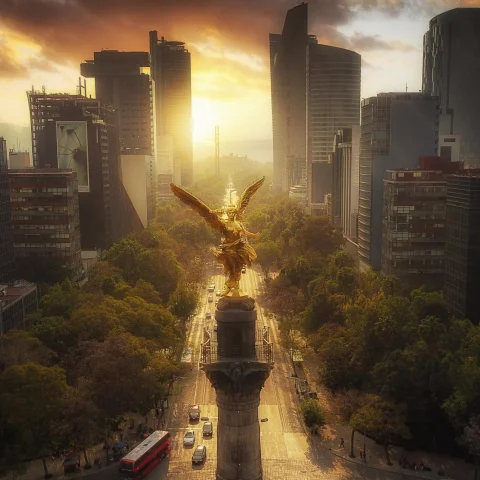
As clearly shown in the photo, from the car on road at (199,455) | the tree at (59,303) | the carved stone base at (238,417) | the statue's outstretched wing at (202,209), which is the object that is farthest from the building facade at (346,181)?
the carved stone base at (238,417)

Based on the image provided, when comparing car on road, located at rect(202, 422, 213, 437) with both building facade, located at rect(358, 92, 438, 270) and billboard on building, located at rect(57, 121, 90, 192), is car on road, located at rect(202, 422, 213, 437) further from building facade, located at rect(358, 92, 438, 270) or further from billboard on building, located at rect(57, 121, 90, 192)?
billboard on building, located at rect(57, 121, 90, 192)

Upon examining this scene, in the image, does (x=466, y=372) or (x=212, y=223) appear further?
(x=466, y=372)

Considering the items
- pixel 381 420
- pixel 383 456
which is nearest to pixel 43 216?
pixel 383 456

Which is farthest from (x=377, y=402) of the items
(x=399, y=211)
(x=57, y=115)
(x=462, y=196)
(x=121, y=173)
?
(x=121, y=173)

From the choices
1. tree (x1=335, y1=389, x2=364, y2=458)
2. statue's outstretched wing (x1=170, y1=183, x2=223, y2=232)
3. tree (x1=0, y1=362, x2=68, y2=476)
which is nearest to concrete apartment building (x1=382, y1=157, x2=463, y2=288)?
tree (x1=335, y1=389, x2=364, y2=458)

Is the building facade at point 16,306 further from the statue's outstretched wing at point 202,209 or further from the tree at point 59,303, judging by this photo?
the statue's outstretched wing at point 202,209

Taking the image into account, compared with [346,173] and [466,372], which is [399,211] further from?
[346,173]

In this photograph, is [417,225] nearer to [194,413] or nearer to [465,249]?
[465,249]
